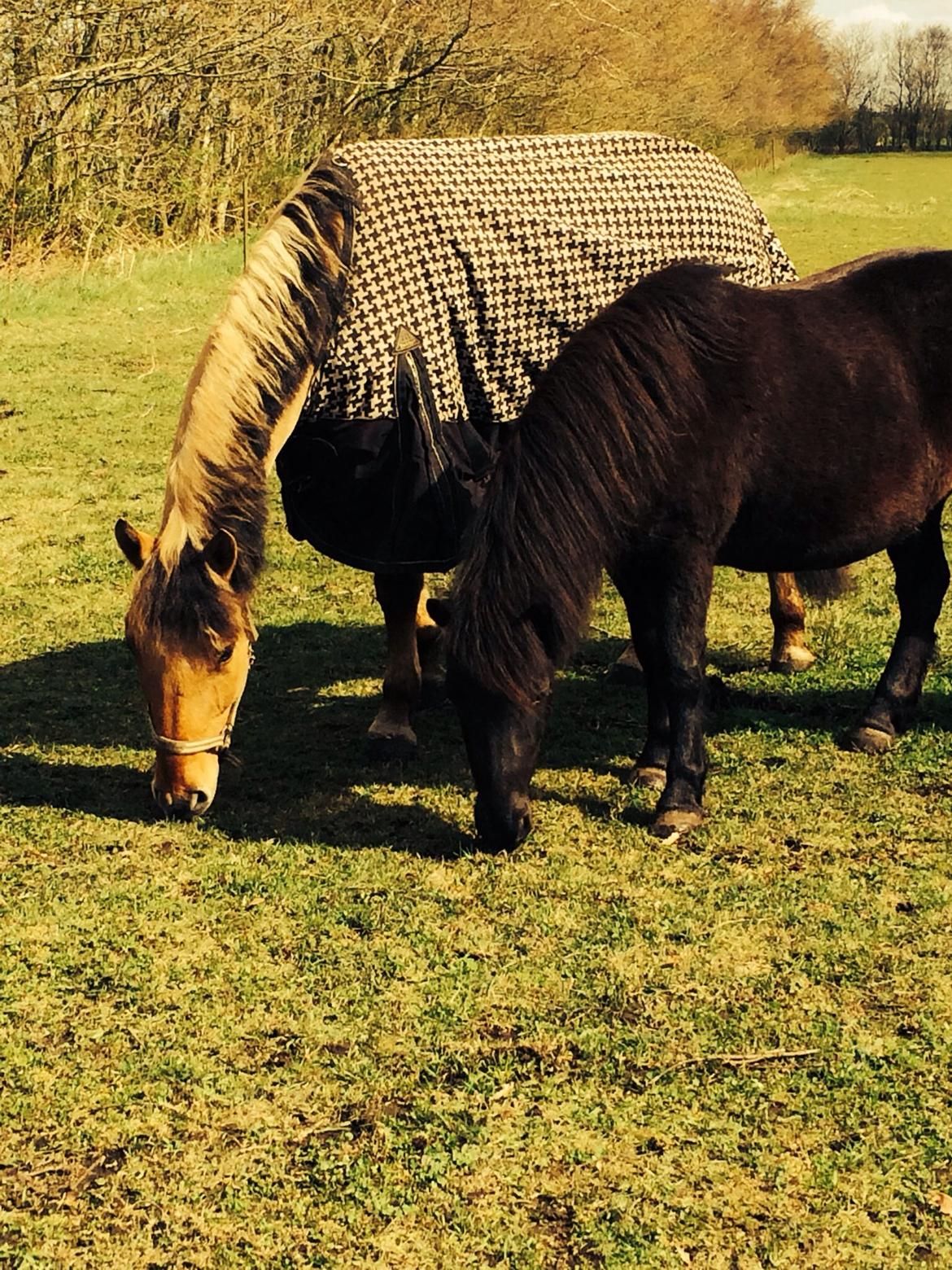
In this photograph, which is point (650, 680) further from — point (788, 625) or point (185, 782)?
point (185, 782)

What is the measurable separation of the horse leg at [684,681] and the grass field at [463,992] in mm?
108

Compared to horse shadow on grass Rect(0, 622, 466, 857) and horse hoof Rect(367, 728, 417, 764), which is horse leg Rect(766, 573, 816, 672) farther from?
horse hoof Rect(367, 728, 417, 764)

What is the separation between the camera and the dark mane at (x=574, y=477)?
144 inches

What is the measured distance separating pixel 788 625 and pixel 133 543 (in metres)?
3.01

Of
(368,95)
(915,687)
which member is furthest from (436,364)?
(368,95)

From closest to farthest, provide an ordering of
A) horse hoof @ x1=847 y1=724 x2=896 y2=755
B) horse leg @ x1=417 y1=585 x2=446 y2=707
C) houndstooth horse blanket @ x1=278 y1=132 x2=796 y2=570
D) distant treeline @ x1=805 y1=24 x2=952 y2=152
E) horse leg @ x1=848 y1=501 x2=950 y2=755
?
houndstooth horse blanket @ x1=278 y1=132 x2=796 y2=570
horse hoof @ x1=847 y1=724 x2=896 y2=755
horse leg @ x1=848 y1=501 x2=950 y2=755
horse leg @ x1=417 y1=585 x2=446 y2=707
distant treeline @ x1=805 y1=24 x2=952 y2=152

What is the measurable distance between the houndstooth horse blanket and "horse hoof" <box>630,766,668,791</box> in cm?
99

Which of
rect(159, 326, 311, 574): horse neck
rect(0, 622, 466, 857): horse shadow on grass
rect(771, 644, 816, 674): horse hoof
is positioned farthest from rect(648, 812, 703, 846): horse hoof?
rect(771, 644, 816, 674): horse hoof

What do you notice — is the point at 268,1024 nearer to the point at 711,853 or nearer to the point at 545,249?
the point at 711,853

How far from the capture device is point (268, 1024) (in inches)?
127

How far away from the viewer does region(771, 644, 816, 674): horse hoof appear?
5637mm

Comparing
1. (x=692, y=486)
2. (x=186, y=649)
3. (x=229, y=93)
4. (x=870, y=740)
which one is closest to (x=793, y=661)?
(x=870, y=740)

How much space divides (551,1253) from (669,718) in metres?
2.08

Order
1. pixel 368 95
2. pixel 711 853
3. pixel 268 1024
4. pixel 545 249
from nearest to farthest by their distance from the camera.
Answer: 1. pixel 268 1024
2. pixel 711 853
3. pixel 545 249
4. pixel 368 95
